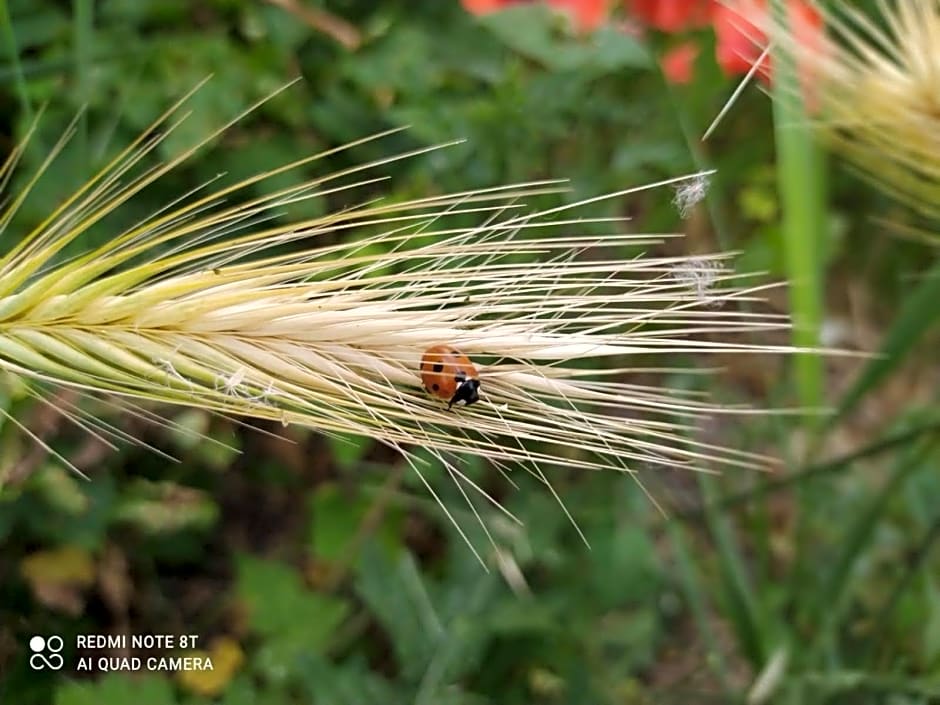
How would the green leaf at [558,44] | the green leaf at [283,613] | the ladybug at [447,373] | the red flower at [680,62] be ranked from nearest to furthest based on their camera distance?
1. the ladybug at [447,373]
2. the green leaf at [283,613]
3. the green leaf at [558,44]
4. the red flower at [680,62]

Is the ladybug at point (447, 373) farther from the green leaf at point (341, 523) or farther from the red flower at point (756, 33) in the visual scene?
the green leaf at point (341, 523)

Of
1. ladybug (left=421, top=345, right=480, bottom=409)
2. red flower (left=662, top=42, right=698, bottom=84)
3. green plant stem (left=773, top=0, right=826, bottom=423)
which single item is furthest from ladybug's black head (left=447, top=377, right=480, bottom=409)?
red flower (left=662, top=42, right=698, bottom=84)

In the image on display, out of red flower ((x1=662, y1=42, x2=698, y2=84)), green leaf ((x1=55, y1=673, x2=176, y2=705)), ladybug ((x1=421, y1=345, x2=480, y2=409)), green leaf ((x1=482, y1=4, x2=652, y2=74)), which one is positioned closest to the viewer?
ladybug ((x1=421, y1=345, x2=480, y2=409))

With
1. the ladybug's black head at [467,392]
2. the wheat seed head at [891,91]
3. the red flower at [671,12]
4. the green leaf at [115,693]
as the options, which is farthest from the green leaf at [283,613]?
the red flower at [671,12]

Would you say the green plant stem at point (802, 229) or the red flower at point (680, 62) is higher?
the red flower at point (680, 62)

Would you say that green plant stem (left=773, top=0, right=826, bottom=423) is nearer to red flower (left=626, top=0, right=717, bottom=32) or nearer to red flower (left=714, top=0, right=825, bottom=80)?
red flower (left=714, top=0, right=825, bottom=80)

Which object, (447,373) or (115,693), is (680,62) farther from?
(115,693)

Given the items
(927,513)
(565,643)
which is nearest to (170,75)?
(565,643)
